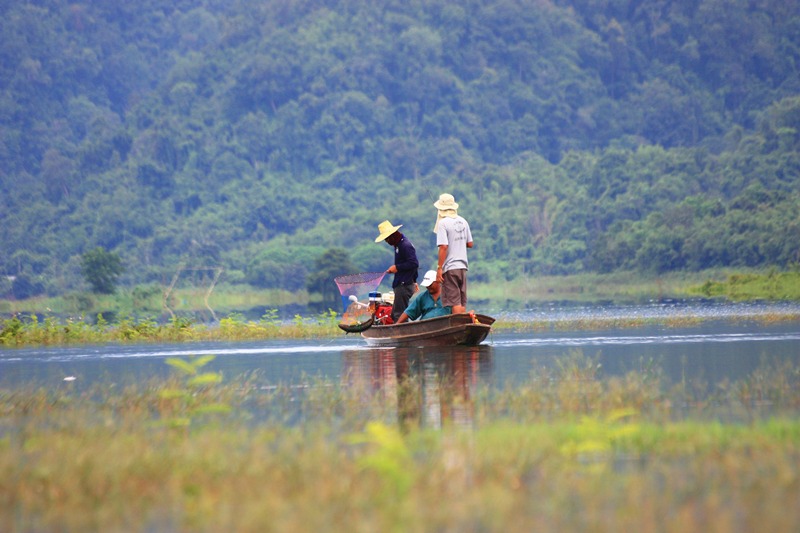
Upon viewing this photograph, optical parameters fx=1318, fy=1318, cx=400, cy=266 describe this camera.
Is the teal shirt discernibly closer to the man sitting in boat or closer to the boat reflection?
the man sitting in boat

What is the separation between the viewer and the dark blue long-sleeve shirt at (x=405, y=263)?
23.1 meters

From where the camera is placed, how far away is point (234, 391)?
14.9m

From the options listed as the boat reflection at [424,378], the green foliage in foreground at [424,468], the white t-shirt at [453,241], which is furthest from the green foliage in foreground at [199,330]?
the green foliage in foreground at [424,468]

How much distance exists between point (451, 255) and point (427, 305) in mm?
1286

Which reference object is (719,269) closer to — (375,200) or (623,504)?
(375,200)

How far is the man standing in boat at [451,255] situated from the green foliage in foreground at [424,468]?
8.92 meters

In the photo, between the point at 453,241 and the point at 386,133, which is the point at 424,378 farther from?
the point at 386,133

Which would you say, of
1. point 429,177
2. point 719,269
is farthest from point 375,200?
point 719,269

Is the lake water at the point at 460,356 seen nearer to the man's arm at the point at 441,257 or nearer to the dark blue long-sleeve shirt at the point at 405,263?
the man's arm at the point at 441,257

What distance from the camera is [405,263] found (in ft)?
75.7

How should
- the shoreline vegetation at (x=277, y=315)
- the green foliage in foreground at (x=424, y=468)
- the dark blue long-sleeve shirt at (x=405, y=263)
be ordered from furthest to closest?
the shoreline vegetation at (x=277, y=315) < the dark blue long-sleeve shirt at (x=405, y=263) < the green foliage in foreground at (x=424, y=468)

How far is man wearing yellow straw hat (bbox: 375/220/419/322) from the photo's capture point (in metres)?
23.1

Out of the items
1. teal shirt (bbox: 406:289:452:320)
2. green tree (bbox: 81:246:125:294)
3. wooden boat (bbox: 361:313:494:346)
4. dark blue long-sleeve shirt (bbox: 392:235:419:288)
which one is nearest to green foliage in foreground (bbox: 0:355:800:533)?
wooden boat (bbox: 361:313:494:346)

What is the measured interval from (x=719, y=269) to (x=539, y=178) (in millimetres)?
38038
